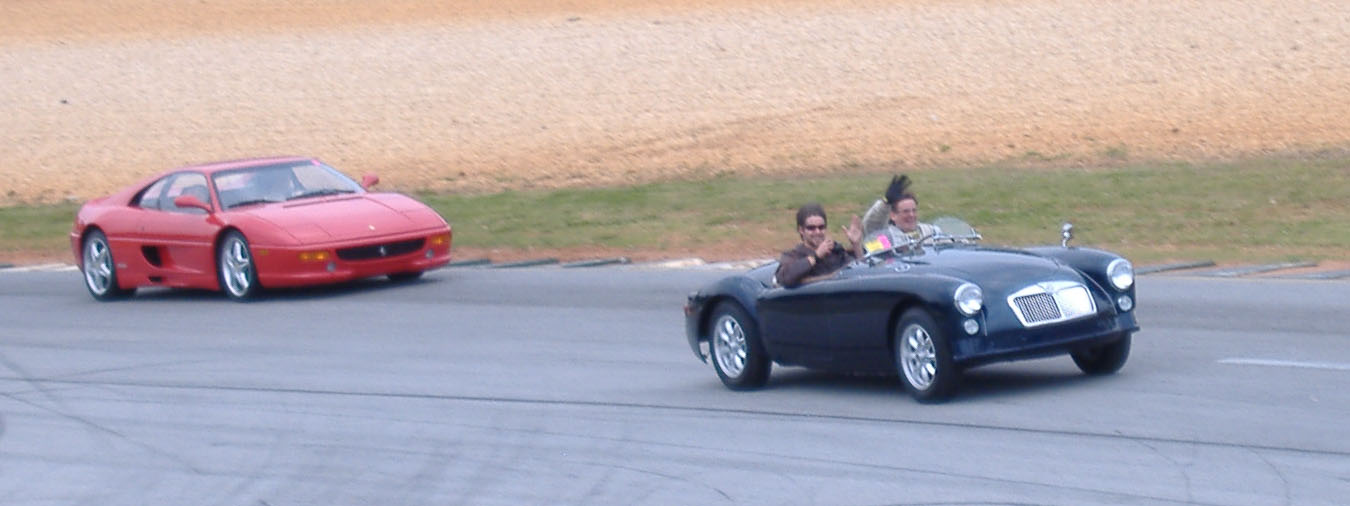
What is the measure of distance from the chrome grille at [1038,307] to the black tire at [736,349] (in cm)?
173

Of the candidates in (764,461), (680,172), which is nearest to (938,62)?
(680,172)

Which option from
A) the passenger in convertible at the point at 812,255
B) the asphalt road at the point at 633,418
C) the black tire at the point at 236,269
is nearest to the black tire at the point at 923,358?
the asphalt road at the point at 633,418

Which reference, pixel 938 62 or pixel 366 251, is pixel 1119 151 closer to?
pixel 938 62

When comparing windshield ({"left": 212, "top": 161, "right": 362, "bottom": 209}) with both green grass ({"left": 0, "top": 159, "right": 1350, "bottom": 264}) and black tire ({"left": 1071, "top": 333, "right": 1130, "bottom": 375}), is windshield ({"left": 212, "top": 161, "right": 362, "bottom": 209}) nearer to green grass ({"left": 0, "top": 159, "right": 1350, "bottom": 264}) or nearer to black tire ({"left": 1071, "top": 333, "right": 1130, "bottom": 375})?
green grass ({"left": 0, "top": 159, "right": 1350, "bottom": 264})

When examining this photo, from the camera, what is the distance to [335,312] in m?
15.1

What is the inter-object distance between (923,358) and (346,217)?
26.9 ft

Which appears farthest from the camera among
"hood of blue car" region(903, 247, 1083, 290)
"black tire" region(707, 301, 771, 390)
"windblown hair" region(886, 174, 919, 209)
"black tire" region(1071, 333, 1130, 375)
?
"windblown hair" region(886, 174, 919, 209)

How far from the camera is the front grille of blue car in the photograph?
52.1ft

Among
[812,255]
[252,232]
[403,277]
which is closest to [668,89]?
[403,277]

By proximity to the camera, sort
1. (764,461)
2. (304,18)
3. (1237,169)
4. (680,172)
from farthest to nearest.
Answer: (304,18), (680,172), (1237,169), (764,461)

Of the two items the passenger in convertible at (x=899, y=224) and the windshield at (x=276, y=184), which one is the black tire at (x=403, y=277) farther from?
the passenger in convertible at (x=899, y=224)

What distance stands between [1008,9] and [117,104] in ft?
57.5

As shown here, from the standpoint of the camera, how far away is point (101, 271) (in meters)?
17.2

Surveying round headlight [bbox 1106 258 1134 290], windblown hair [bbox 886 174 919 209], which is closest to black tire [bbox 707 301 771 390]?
windblown hair [bbox 886 174 919 209]
